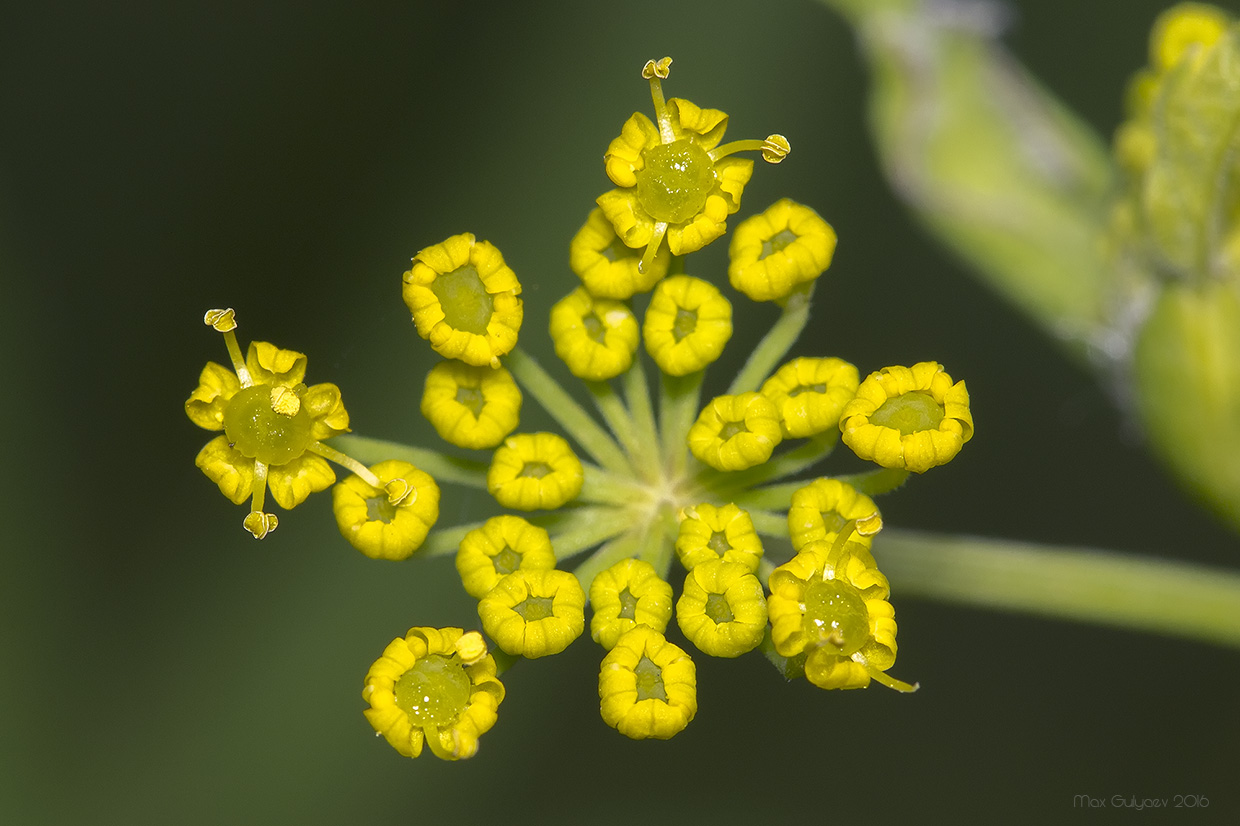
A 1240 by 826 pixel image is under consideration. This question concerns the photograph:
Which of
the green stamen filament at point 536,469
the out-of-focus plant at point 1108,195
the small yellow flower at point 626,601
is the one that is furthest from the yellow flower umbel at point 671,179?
the out-of-focus plant at point 1108,195

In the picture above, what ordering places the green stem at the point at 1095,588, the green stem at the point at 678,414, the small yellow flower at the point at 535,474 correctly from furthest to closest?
the green stem at the point at 1095,588 → the green stem at the point at 678,414 → the small yellow flower at the point at 535,474

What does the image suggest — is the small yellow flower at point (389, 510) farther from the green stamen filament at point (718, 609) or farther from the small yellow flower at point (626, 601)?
the green stamen filament at point (718, 609)

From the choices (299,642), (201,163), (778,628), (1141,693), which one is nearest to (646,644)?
(778,628)

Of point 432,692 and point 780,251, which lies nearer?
point 432,692

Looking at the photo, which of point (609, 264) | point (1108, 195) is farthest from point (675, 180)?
point (1108, 195)

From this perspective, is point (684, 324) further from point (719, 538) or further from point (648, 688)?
point (648, 688)

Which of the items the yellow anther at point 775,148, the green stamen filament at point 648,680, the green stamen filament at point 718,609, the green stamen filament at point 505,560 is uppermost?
the yellow anther at point 775,148
